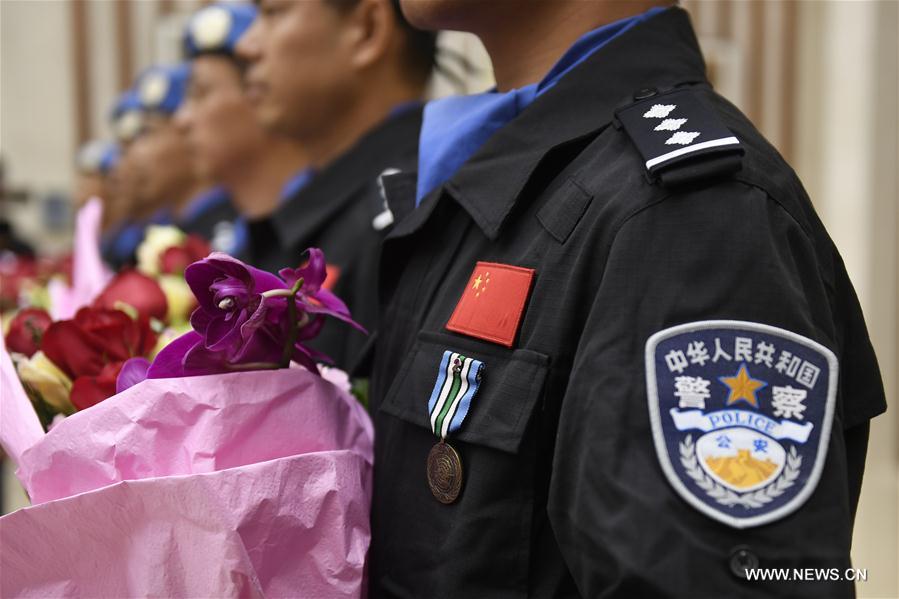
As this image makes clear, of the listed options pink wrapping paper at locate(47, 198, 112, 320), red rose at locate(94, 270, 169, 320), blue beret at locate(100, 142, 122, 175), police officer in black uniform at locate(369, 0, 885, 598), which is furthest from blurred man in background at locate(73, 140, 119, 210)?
police officer in black uniform at locate(369, 0, 885, 598)

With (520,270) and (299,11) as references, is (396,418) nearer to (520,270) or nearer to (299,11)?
(520,270)

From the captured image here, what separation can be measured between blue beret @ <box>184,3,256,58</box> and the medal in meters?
2.43

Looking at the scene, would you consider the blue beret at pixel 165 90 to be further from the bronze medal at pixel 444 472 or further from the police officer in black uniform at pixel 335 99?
the bronze medal at pixel 444 472

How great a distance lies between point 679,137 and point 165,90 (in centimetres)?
414

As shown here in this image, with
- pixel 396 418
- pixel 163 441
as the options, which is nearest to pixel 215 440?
pixel 163 441

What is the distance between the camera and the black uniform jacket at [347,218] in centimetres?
185

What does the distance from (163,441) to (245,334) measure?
119 millimetres

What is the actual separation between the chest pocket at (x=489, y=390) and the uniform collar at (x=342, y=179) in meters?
1.04

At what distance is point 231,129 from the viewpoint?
321 cm

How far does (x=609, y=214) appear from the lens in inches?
35.2

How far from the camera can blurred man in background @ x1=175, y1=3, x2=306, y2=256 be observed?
9.98ft

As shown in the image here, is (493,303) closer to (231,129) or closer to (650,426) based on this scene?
(650,426)

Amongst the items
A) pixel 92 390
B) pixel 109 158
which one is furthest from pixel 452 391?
pixel 109 158

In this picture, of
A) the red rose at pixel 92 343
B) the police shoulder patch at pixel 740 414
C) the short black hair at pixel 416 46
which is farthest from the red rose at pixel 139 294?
the police shoulder patch at pixel 740 414
